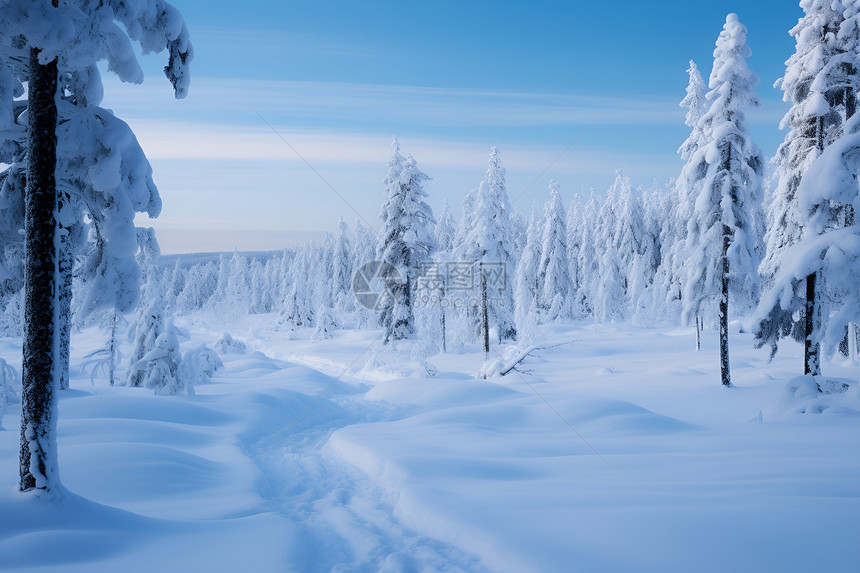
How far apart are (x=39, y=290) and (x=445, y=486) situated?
656 cm

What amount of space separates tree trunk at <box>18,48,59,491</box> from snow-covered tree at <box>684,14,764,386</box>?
67.7ft

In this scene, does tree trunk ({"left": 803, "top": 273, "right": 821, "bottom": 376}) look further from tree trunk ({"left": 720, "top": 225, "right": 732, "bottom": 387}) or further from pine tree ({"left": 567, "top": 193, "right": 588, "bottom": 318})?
pine tree ({"left": 567, "top": 193, "right": 588, "bottom": 318})

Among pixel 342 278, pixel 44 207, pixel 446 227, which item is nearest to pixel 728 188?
pixel 44 207

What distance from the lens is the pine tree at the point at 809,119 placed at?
13516 millimetres

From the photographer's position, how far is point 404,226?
27906 mm

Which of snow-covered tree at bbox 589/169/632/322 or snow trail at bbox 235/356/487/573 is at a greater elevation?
snow-covered tree at bbox 589/169/632/322

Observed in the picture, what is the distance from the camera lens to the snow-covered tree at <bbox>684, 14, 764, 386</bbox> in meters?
18.2

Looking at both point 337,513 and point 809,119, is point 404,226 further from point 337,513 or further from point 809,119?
point 337,513

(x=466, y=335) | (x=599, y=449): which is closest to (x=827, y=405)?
(x=599, y=449)

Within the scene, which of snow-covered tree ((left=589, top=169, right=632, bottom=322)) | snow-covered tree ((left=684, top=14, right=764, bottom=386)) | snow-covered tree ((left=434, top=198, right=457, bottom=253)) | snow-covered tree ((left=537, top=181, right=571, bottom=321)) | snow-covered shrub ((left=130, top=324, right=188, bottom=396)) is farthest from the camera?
snow-covered tree ((left=434, top=198, right=457, bottom=253))

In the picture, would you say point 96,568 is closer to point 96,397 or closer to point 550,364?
point 96,397

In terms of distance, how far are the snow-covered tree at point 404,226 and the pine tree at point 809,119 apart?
57.7 ft

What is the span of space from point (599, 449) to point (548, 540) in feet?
15.7

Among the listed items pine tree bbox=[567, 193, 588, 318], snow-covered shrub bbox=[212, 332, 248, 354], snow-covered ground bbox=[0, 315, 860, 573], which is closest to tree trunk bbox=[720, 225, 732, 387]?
snow-covered ground bbox=[0, 315, 860, 573]
